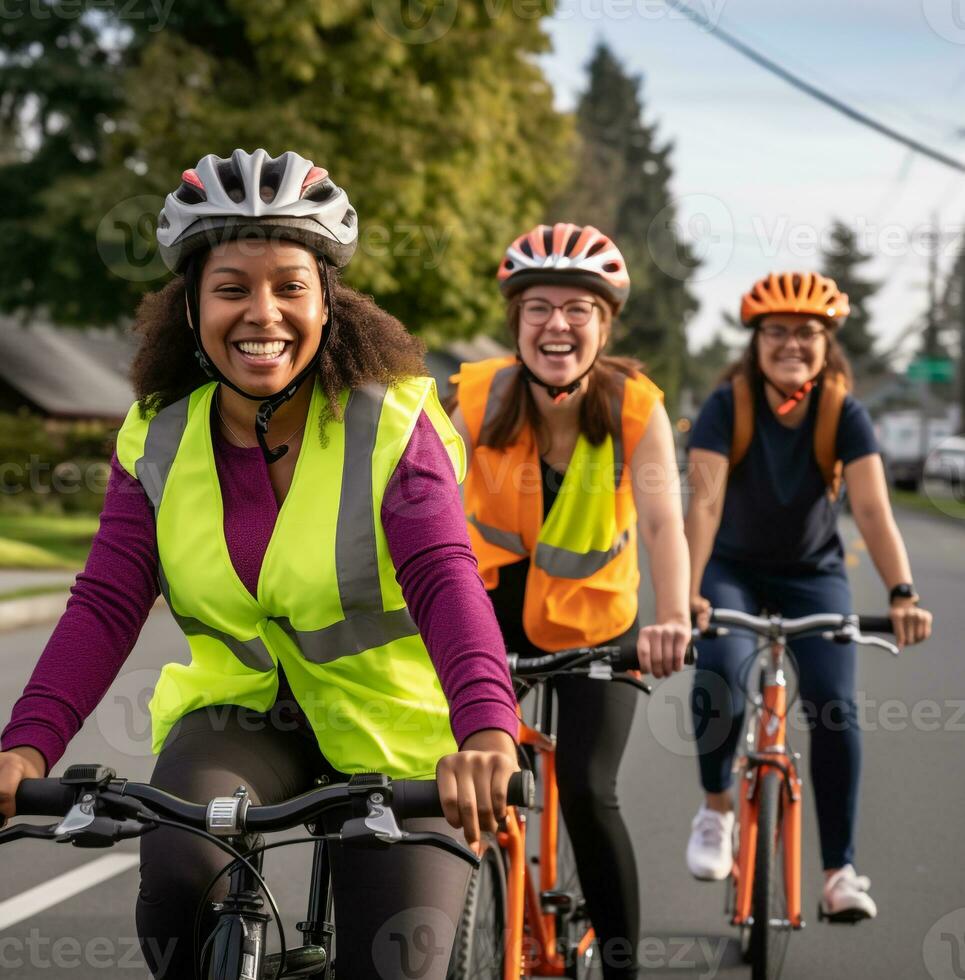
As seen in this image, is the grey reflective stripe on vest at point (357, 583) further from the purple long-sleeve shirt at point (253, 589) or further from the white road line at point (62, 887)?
the white road line at point (62, 887)

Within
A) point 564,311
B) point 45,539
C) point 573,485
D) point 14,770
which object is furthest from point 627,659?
point 45,539

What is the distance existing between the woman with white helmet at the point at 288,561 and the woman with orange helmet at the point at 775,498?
2.39 metres

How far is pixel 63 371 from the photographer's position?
120ft

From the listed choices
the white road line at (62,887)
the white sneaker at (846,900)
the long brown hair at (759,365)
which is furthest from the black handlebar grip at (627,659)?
the white road line at (62,887)

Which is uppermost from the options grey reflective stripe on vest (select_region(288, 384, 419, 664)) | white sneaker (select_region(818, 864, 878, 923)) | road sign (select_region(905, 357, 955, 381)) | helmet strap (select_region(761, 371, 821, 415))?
road sign (select_region(905, 357, 955, 381))

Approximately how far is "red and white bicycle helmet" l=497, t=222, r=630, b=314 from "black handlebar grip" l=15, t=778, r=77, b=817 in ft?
7.69

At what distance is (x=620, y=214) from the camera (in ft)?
244

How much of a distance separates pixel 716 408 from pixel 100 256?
19020 millimetres

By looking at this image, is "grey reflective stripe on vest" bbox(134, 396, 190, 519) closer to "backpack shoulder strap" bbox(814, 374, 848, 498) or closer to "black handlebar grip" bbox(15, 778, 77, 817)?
"black handlebar grip" bbox(15, 778, 77, 817)

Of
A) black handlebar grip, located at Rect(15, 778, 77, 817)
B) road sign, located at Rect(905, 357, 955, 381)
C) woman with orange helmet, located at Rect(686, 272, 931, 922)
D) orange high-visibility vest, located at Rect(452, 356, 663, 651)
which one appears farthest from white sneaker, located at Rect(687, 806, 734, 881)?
road sign, located at Rect(905, 357, 955, 381)

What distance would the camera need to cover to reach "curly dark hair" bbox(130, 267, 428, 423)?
2.79 m

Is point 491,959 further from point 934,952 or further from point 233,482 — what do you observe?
point 934,952

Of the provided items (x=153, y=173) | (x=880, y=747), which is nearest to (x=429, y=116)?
(x=153, y=173)

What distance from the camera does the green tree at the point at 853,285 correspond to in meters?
95.7
